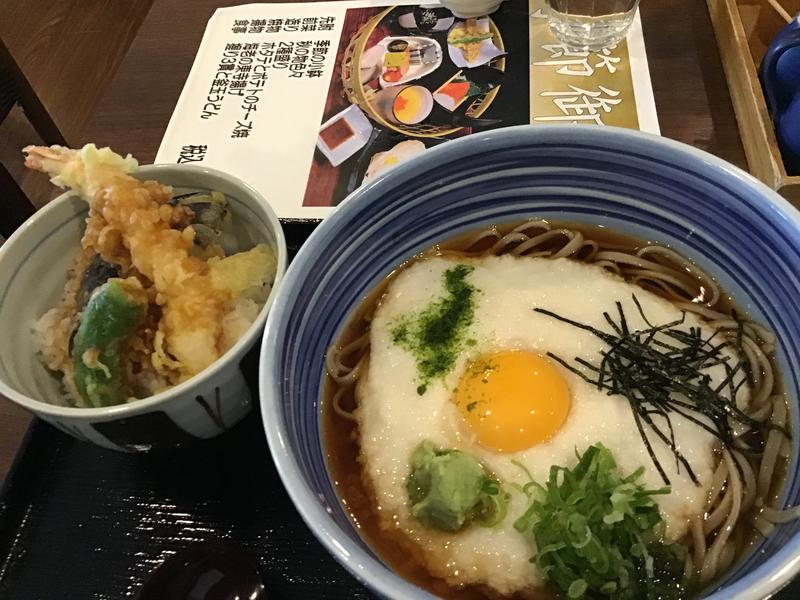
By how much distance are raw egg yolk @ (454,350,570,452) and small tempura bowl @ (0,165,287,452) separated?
40 cm

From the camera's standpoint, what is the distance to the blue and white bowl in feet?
3.29

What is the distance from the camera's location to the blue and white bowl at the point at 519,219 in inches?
39.5

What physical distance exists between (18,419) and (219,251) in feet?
3.14

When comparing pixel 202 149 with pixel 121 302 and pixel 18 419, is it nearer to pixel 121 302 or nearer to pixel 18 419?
pixel 121 302

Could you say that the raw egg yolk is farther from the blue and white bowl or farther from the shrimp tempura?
the shrimp tempura

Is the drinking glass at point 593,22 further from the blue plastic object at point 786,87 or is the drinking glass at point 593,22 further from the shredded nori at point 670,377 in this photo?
the shredded nori at point 670,377

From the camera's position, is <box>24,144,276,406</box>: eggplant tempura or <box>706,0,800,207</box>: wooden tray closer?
<box>24,144,276,406</box>: eggplant tempura

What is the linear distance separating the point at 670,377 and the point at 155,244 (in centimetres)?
99

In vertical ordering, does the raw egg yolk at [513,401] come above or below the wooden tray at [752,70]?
below

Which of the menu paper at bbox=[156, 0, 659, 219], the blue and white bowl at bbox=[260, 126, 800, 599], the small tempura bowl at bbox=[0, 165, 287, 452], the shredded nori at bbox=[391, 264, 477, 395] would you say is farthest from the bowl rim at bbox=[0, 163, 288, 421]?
the menu paper at bbox=[156, 0, 659, 219]

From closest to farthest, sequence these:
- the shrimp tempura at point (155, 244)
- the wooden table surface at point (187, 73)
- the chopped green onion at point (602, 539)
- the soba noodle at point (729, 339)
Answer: the chopped green onion at point (602, 539)
the soba noodle at point (729, 339)
the shrimp tempura at point (155, 244)
the wooden table surface at point (187, 73)

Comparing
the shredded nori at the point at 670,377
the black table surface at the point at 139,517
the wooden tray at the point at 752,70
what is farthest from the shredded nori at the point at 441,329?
the wooden tray at the point at 752,70

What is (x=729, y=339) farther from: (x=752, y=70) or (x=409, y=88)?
(x=409, y=88)

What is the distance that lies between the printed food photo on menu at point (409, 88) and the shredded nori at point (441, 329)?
467 millimetres
